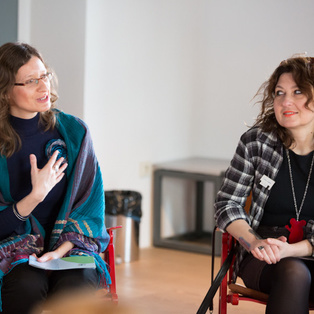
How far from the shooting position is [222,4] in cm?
478

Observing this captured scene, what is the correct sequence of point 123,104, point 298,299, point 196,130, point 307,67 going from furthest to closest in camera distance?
point 196,130 → point 123,104 → point 307,67 → point 298,299

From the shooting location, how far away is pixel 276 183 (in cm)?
256

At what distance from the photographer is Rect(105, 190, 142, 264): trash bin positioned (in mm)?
4211

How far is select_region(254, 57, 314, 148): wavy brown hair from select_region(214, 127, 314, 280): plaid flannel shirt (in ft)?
0.10

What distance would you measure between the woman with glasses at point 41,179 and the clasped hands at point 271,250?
57cm

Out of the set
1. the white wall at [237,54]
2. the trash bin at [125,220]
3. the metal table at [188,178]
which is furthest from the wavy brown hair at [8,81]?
the white wall at [237,54]

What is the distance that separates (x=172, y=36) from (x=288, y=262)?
8.84ft

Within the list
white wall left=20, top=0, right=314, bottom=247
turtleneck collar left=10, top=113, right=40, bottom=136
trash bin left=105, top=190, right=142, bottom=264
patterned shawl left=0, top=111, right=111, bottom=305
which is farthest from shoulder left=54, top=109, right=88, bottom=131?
trash bin left=105, top=190, right=142, bottom=264

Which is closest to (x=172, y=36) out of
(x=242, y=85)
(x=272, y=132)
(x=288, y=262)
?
(x=242, y=85)

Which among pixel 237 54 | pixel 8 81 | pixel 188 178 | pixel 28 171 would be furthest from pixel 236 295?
pixel 237 54

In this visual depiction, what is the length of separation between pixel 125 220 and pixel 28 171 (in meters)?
1.75

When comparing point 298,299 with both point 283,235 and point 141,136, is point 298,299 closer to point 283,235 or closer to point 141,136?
point 283,235

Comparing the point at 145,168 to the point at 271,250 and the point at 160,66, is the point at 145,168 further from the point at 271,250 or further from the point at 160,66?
the point at 271,250

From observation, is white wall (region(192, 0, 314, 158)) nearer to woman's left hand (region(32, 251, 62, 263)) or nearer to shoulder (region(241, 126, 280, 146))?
Answer: shoulder (region(241, 126, 280, 146))
